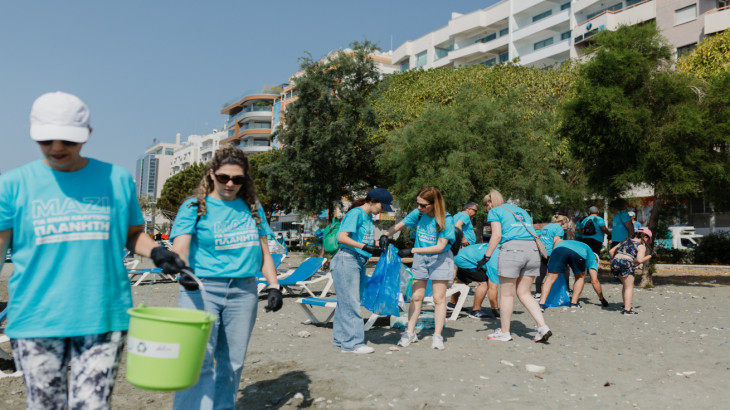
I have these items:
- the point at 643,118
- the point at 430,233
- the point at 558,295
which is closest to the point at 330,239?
the point at 430,233

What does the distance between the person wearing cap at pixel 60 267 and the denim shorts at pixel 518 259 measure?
16.3ft

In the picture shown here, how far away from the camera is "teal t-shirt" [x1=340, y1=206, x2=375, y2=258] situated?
5957 millimetres

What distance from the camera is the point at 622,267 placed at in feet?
29.3

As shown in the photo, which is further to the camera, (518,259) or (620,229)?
(620,229)

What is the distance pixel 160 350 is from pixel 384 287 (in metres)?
4.22

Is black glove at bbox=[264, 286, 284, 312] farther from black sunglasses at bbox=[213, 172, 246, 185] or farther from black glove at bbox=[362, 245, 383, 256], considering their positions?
black glove at bbox=[362, 245, 383, 256]

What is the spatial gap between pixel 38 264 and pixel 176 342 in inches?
25.6

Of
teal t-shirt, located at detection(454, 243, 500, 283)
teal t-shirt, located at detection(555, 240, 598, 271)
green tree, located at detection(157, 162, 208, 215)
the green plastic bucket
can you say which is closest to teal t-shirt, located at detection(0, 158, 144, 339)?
the green plastic bucket

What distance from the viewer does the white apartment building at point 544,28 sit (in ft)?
116

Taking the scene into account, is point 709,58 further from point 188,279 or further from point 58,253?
point 58,253

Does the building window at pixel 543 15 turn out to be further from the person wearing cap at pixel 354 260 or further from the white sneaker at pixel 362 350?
the white sneaker at pixel 362 350

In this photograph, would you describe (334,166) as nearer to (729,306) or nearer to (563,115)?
(563,115)

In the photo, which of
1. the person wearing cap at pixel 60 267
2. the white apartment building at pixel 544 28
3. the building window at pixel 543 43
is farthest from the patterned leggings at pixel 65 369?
the building window at pixel 543 43

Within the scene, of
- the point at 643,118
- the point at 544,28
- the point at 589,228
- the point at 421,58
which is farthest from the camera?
the point at 421,58
